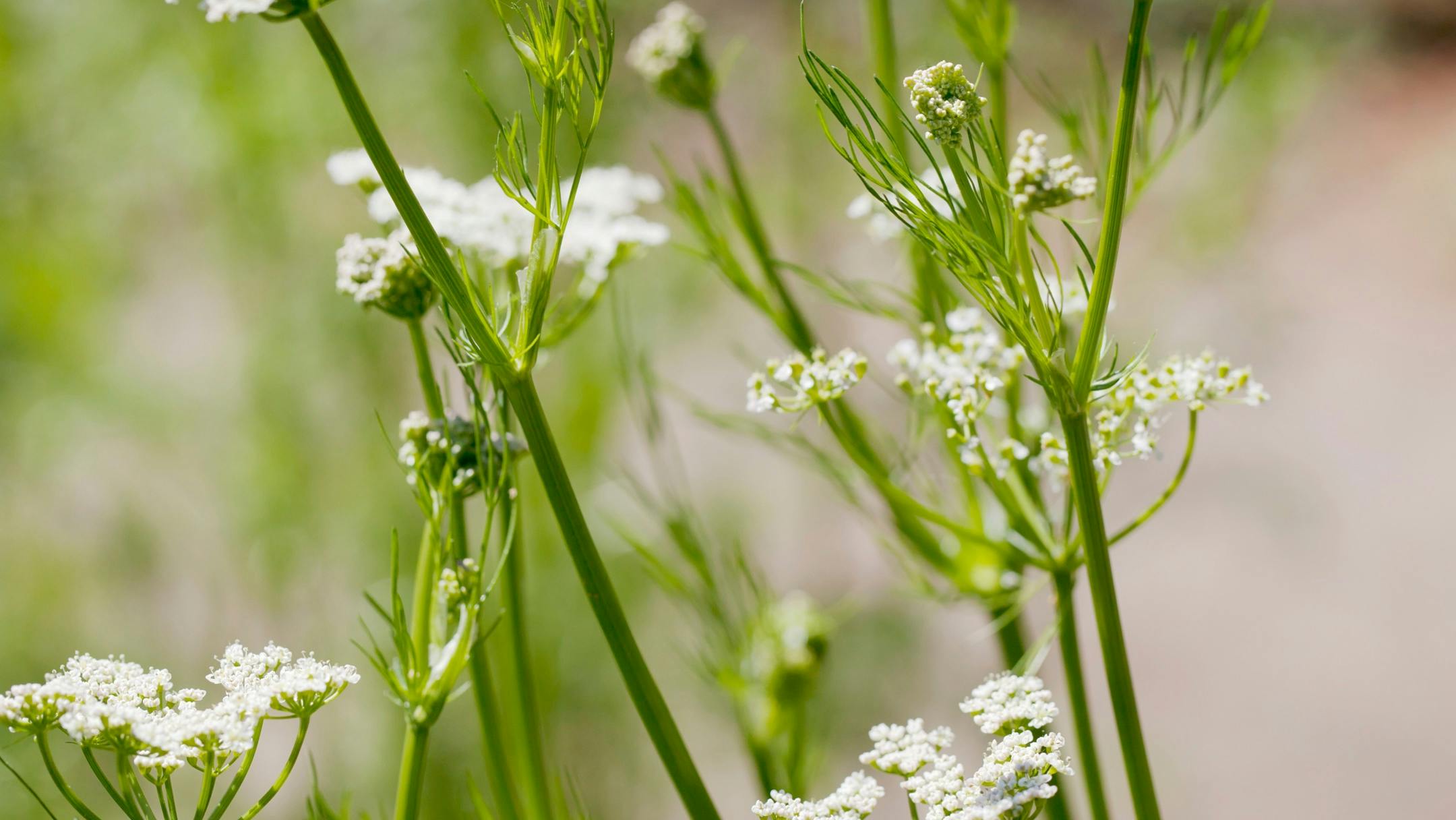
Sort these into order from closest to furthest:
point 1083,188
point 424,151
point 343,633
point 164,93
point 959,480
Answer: point 1083,188 < point 959,480 < point 164,93 < point 343,633 < point 424,151

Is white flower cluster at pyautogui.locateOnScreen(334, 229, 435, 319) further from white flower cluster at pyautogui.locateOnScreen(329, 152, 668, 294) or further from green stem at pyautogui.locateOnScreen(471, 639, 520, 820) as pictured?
green stem at pyautogui.locateOnScreen(471, 639, 520, 820)

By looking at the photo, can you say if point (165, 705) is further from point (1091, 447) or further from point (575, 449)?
point (575, 449)

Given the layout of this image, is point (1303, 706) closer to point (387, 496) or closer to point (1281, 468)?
point (1281, 468)

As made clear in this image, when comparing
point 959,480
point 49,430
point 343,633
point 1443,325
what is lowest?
point 959,480

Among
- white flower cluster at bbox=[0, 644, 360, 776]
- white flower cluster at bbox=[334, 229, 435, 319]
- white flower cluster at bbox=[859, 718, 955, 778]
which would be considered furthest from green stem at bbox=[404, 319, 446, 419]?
white flower cluster at bbox=[859, 718, 955, 778]

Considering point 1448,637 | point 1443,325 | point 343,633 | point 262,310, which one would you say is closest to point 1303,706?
point 1448,637

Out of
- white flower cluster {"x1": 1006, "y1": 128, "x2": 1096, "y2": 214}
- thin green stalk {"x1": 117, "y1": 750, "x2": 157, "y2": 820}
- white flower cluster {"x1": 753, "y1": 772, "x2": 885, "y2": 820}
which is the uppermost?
white flower cluster {"x1": 1006, "y1": 128, "x2": 1096, "y2": 214}

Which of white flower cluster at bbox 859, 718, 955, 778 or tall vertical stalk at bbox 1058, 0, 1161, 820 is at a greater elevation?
tall vertical stalk at bbox 1058, 0, 1161, 820

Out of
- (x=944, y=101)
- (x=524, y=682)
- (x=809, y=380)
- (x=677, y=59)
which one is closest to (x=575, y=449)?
(x=677, y=59)
